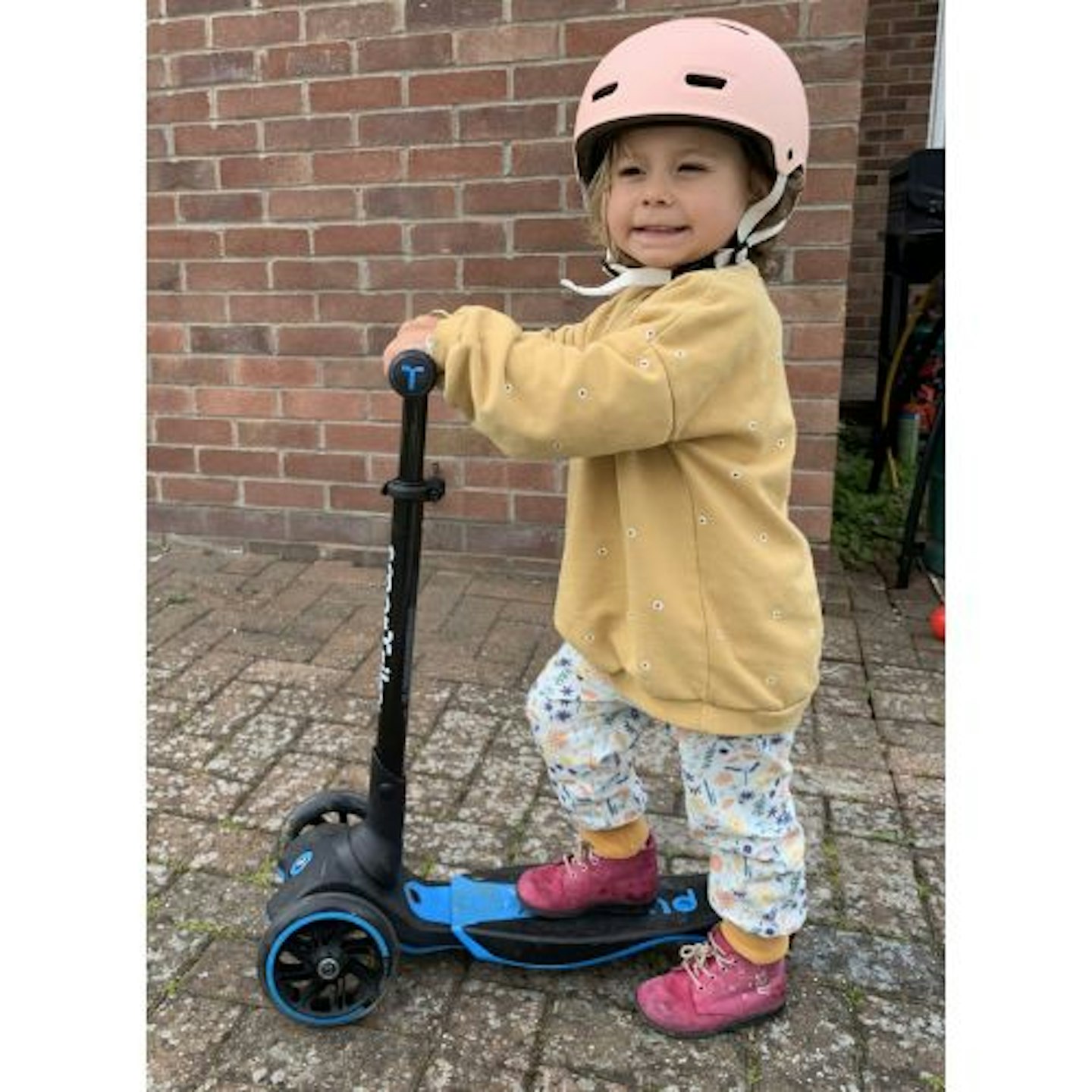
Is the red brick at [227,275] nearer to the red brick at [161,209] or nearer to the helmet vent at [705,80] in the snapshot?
the red brick at [161,209]

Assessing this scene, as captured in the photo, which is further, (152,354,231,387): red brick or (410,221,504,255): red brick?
(152,354,231,387): red brick

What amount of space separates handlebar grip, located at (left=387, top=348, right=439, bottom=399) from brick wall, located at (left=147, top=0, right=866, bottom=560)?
89.8 inches

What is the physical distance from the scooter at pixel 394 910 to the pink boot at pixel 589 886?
0.07 ft

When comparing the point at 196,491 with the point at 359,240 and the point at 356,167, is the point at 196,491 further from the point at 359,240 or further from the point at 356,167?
the point at 356,167

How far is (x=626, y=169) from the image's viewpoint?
1.76 m

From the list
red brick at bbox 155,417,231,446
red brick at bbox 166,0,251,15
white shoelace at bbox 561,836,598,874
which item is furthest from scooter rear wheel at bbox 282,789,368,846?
red brick at bbox 166,0,251,15

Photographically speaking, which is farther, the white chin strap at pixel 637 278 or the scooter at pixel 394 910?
the scooter at pixel 394 910

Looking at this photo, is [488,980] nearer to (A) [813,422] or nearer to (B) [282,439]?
(A) [813,422]

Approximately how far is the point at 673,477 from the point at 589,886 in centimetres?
93

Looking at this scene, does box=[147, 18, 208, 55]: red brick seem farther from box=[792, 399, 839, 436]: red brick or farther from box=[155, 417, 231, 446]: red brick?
box=[792, 399, 839, 436]: red brick

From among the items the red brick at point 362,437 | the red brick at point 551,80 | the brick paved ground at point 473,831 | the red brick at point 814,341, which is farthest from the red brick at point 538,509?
the red brick at point 551,80

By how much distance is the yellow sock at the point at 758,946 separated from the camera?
6.49ft

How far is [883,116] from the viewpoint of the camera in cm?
639

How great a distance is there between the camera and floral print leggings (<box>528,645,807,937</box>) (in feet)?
6.20
